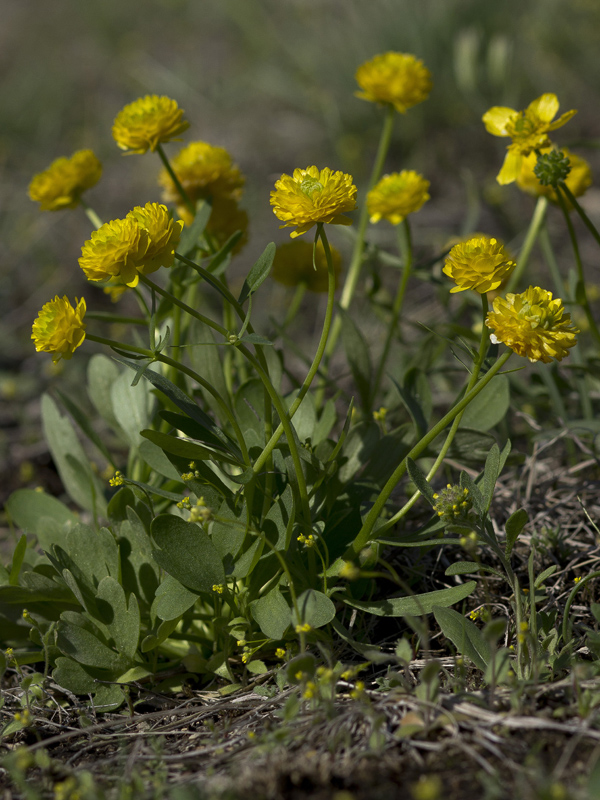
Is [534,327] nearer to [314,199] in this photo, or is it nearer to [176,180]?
[314,199]

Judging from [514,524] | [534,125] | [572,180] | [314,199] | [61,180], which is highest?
[61,180]

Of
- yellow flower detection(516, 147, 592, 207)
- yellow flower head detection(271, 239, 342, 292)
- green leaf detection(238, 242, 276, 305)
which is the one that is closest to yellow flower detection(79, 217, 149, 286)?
green leaf detection(238, 242, 276, 305)

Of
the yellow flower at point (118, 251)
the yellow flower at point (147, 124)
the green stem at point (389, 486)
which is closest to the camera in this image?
the yellow flower at point (118, 251)

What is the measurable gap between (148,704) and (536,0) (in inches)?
221

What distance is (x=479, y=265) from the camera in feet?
4.18

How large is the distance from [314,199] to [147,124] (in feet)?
1.96

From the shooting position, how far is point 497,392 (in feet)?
5.89

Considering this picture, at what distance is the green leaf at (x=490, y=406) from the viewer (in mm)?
1779

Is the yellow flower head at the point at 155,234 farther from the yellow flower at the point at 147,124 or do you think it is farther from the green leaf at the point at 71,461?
the green leaf at the point at 71,461

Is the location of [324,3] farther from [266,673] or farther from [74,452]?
[266,673]

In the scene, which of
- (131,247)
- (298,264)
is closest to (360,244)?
(298,264)

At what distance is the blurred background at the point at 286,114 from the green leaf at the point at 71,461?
77cm

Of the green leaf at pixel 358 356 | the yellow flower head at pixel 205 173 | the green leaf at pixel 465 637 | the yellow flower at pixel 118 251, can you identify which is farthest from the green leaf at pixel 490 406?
the yellow flower at pixel 118 251

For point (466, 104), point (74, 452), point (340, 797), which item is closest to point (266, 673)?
point (340, 797)
